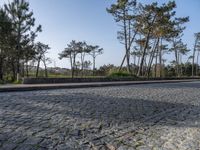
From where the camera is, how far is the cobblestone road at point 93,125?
16.6 feet

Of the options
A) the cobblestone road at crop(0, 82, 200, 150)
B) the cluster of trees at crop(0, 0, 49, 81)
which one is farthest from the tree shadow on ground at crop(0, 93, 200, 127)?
the cluster of trees at crop(0, 0, 49, 81)

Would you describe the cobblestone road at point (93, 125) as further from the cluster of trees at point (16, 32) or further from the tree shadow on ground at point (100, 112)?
the cluster of trees at point (16, 32)

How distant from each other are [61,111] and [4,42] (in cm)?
2366

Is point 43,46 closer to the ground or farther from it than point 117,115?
farther from it

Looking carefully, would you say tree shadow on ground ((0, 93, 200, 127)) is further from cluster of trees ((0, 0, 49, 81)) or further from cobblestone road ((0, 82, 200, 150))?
cluster of trees ((0, 0, 49, 81))

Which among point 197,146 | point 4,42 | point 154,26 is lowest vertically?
point 197,146

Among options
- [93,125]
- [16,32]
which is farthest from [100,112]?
[16,32]

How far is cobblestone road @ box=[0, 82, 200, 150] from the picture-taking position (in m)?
5.07

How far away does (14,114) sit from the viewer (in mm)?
6500

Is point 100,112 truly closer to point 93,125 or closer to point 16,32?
point 93,125

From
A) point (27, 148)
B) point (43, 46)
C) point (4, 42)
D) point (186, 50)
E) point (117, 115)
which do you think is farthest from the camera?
point (186, 50)

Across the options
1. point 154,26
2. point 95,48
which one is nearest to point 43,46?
point 95,48

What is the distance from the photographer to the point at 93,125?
633 cm

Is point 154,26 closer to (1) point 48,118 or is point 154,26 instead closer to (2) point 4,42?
(2) point 4,42
